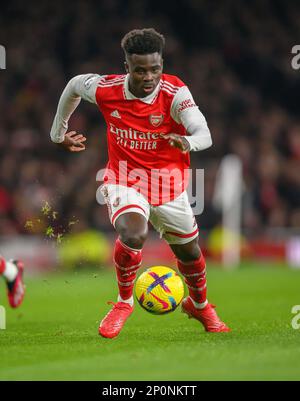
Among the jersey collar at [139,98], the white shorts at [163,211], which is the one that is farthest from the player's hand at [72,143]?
the jersey collar at [139,98]

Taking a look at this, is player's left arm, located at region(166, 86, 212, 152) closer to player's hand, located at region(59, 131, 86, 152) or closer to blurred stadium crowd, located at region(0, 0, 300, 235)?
player's hand, located at region(59, 131, 86, 152)

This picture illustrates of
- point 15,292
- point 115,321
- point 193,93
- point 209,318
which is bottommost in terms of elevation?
point 115,321

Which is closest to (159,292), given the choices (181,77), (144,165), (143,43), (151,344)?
(151,344)

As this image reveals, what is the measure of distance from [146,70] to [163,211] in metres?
1.07

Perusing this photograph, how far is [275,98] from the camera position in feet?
65.9

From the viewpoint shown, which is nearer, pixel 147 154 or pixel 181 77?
pixel 147 154

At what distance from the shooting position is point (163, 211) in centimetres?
724

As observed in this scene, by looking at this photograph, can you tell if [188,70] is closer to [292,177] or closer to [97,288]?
[292,177]

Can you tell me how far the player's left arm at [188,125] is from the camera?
6.45 meters

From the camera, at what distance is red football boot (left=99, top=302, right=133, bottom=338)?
276 inches

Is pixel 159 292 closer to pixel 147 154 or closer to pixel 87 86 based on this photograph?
pixel 147 154

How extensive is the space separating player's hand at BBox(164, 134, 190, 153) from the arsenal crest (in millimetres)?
726

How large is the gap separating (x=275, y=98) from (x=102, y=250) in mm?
5685
